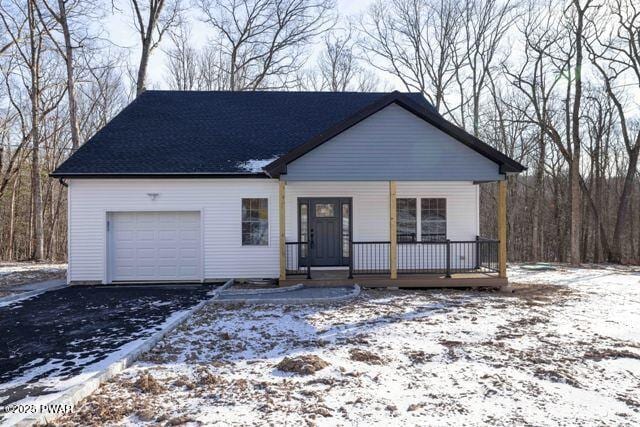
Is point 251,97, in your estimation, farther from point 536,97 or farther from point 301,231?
point 536,97

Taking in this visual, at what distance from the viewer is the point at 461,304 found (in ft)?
28.6

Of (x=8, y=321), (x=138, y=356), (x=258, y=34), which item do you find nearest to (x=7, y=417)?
(x=138, y=356)

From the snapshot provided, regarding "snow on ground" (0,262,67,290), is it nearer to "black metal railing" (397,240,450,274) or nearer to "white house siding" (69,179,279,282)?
"white house siding" (69,179,279,282)

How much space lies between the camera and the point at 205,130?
13.4 m

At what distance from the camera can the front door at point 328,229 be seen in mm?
11883

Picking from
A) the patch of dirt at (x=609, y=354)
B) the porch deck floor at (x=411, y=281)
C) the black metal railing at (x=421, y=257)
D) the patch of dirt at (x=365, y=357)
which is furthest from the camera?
the black metal railing at (x=421, y=257)

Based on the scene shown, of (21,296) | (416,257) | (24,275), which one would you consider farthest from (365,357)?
(24,275)

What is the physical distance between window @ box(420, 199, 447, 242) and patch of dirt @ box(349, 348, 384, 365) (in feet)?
23.2

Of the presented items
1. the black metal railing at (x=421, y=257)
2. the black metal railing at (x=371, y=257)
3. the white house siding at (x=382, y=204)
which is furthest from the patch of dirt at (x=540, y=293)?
the black metal railing at (x=371, y=257)

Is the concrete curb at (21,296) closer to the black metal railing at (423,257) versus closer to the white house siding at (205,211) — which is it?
the white house siding at (205,211)

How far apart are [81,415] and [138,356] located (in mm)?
1554

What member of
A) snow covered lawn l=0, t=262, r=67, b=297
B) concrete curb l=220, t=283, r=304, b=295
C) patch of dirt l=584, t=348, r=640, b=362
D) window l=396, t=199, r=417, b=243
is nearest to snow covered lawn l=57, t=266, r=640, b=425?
patch of dirt l=584, t=348, r=640, b=362

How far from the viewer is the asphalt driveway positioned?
4855 millimetres

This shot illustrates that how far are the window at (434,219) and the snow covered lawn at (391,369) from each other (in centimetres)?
384
